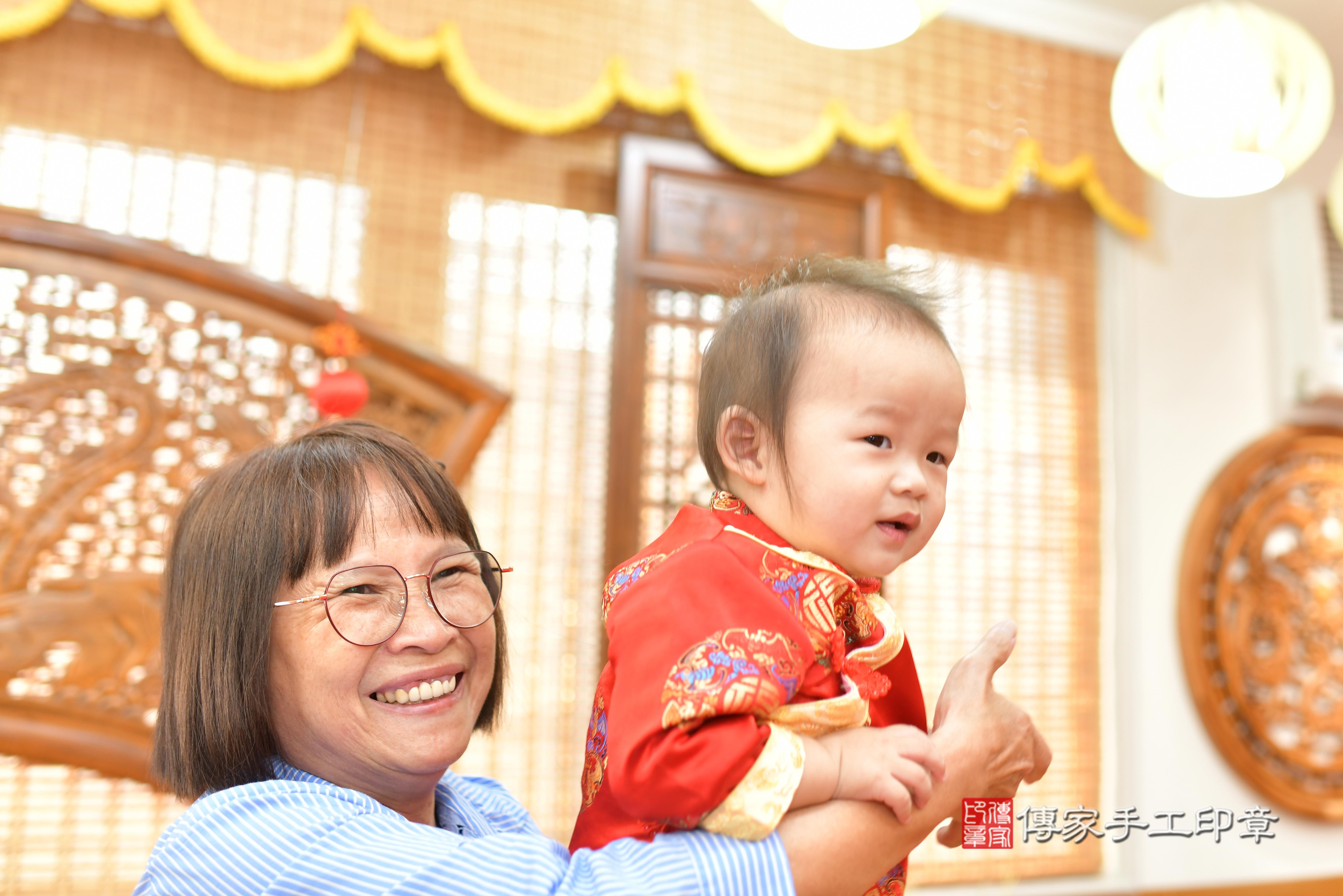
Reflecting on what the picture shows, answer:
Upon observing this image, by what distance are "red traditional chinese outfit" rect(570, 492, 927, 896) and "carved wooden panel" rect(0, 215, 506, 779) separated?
144 centimetres

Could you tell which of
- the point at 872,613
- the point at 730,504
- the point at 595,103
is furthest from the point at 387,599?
the point at 595,103

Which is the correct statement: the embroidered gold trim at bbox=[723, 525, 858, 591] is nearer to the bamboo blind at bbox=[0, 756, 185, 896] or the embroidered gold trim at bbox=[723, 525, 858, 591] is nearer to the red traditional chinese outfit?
the red traditional chinese outfit

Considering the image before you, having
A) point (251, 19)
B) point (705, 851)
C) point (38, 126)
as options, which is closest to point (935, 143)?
point (251, 19)

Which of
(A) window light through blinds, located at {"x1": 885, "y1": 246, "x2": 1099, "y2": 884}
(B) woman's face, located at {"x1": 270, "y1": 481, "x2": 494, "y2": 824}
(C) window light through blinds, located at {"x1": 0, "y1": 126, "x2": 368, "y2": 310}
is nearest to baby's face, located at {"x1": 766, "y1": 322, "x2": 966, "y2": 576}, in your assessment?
(B) woman's face, located at {"x1": 270, "y1": 481, "x2": 494, "y2": 824}

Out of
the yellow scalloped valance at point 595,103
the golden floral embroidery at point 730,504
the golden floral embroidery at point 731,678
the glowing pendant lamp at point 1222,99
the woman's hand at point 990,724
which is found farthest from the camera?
the yellow scalloped valance at point 595,103

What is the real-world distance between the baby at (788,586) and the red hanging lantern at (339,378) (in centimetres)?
125

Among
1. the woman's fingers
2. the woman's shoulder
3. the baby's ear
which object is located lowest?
the woman's shoulder

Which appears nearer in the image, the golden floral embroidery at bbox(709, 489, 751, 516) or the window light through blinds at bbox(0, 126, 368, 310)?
the golden floral embroidery at bbox(709, 489, 751, 516)

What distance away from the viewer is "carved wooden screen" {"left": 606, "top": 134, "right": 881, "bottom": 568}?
8.68 feet

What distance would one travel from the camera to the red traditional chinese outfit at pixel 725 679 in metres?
0.83

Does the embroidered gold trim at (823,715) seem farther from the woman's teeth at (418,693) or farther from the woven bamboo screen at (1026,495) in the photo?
the woven bamboo screen at (1026,495)

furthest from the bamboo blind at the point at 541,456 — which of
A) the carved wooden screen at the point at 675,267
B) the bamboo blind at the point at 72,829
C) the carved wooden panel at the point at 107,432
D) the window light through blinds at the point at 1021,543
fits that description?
the window light through blinds at the point at 1021,543

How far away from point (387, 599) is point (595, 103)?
6.25 ft

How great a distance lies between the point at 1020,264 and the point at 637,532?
162 cm
